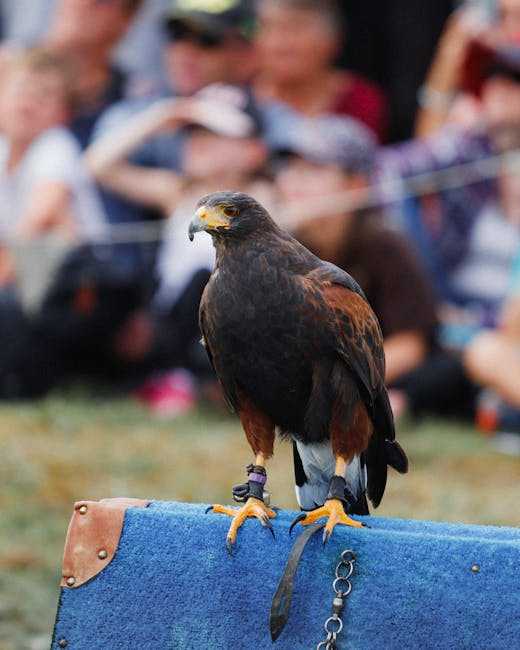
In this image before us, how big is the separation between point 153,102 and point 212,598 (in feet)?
16.1

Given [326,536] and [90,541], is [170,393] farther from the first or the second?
[326,536]

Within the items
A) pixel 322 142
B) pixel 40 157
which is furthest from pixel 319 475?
pixel 40 157

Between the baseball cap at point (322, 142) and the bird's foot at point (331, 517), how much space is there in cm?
416

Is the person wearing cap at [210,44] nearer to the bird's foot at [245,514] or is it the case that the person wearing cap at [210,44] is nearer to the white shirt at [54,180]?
the white shirt at [54,180]

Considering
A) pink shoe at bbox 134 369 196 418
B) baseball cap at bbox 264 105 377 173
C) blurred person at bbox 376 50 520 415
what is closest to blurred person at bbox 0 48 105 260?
pink shoe at bbox 134 369 196 418

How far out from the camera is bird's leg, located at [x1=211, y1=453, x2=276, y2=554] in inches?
102

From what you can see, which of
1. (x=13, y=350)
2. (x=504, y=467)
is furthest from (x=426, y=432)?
(x=13, y=350)

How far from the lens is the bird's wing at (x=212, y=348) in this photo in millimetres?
2855

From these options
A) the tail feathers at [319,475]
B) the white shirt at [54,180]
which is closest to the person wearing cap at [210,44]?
the white shirt at [54,180]

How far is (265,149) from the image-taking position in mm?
6629

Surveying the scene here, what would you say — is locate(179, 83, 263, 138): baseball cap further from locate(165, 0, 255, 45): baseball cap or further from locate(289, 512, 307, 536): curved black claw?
locate(289, 512, 307, 536): curved black claw

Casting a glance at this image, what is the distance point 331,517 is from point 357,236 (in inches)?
159

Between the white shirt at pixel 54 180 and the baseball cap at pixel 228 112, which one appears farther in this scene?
the white shirt at pixel 54 180

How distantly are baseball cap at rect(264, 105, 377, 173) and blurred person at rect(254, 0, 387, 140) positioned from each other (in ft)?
0.90
